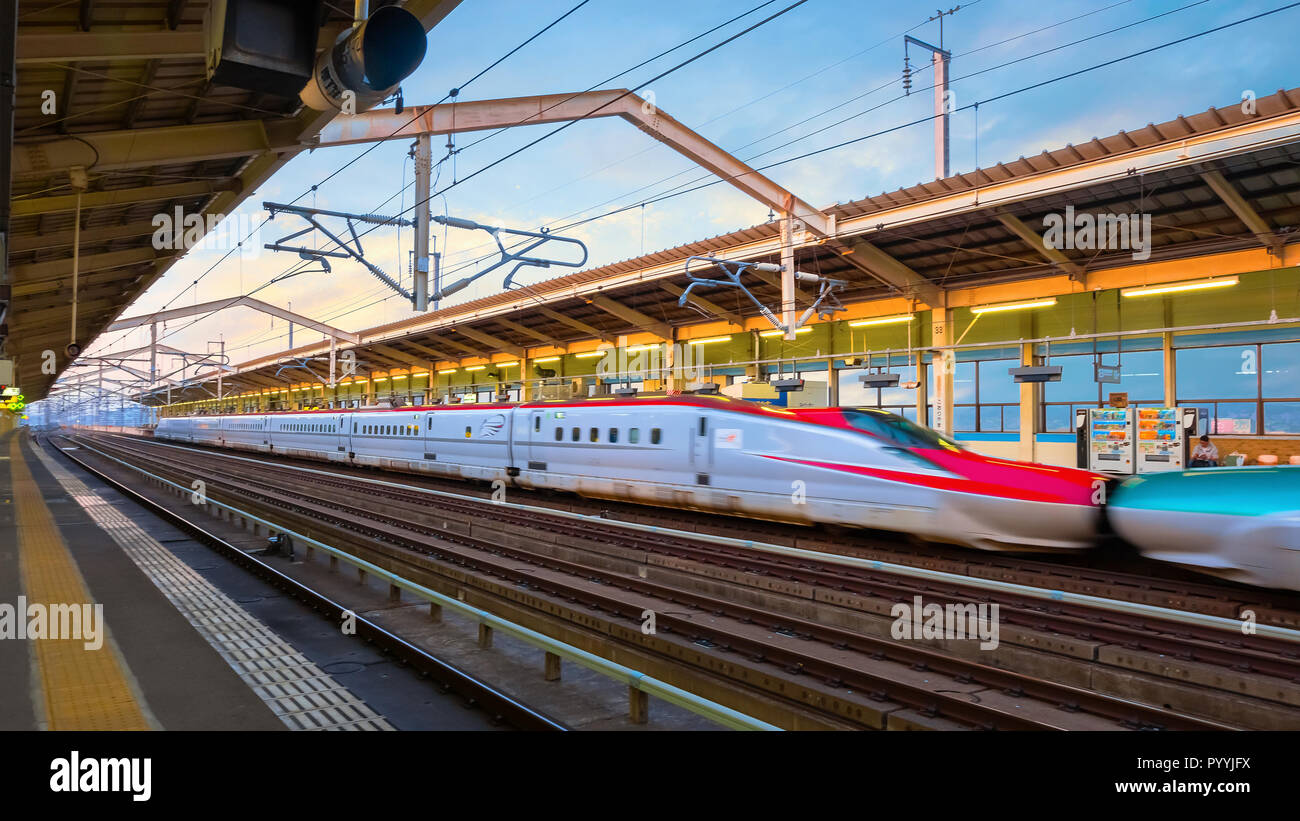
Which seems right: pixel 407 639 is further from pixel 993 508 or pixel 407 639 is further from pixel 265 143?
pixel 265 143

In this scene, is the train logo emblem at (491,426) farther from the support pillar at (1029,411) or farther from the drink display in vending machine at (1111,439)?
the drink display in vending machine at (1111,439)

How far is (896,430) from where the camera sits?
34.3 feet

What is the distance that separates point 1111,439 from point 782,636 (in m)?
14.1

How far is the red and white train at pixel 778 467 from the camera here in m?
8.99

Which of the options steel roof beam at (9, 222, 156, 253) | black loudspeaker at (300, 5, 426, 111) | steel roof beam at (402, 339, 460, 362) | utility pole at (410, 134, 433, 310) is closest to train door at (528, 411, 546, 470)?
utility pole at (410, 134, 433, 310)

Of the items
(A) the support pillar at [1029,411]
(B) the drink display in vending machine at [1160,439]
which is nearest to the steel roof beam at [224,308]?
(A) the support pillar at [1029,411]

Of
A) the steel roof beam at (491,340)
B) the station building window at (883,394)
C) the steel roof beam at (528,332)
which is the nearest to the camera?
the station building window at (883,394)

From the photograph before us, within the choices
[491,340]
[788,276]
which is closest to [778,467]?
[788,276]

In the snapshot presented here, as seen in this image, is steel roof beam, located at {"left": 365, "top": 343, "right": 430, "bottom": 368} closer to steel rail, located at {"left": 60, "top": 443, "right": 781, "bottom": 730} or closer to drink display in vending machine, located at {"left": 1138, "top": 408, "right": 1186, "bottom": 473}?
drink display in vending machine, located at {"left": 1138, "top": 408, "right": 1186, "bottom": 473}

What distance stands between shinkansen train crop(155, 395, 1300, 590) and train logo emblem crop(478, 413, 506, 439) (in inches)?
2.1

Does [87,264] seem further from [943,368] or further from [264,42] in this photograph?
[943,368]

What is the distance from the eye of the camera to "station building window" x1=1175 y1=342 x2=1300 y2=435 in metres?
16.8

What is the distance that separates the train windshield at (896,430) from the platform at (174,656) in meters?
6.76
